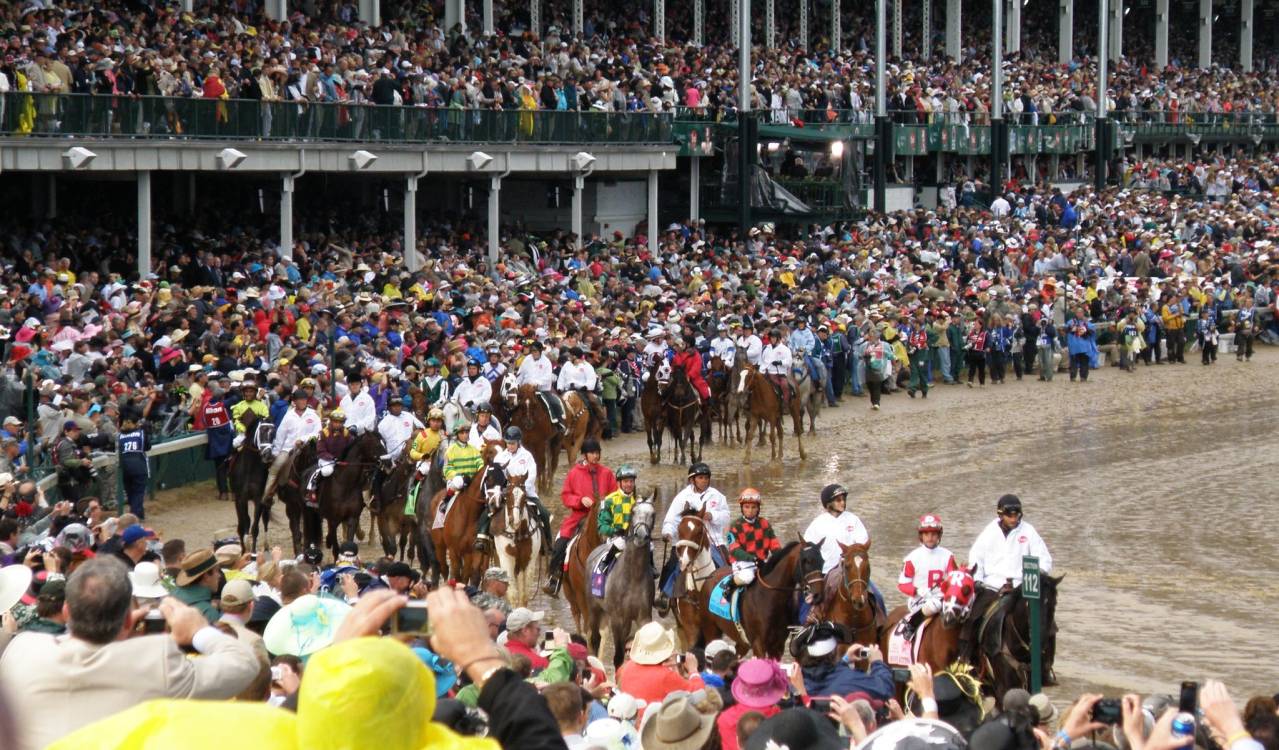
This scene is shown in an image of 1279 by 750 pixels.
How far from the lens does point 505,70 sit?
3262cm

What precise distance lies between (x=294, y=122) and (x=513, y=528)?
13161 mm

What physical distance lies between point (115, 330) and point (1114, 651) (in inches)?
436

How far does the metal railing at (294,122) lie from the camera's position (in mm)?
22969

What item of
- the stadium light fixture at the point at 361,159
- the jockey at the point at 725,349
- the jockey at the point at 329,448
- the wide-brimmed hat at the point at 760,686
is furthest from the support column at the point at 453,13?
the wide-brimmed hat at the point at 760,686

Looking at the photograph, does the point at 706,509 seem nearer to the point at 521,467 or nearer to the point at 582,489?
the point at 582,489

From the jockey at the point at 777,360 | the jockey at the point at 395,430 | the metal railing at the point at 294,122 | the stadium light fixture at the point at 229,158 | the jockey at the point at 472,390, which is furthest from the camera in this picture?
the stadium light fixture at the point at 229,158

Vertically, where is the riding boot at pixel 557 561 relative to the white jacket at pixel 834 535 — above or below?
below

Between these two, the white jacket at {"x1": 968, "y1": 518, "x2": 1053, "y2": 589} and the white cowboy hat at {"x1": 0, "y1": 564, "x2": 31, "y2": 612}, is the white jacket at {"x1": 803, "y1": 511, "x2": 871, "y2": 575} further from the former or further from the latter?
the white cowboy hat at {"x1": 0, "y1": 564, "x2": 31, "y2": 612}

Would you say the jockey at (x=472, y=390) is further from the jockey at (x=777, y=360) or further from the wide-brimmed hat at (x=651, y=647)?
the wide-brimmed hat at (x=651, y=647)

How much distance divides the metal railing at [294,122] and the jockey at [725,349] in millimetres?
6825

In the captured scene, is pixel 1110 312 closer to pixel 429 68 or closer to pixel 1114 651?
pixel 429 68

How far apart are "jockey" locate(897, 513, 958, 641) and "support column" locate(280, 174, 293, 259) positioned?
51.8 ft

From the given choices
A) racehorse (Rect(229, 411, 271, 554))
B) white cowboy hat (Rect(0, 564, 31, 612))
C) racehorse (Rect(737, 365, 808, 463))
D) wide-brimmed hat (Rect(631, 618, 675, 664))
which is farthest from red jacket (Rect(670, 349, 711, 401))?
white cowboy hat (Rect(0, 564, 31, 612))

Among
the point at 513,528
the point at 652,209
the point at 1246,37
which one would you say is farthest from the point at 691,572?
the point at 1246,37
